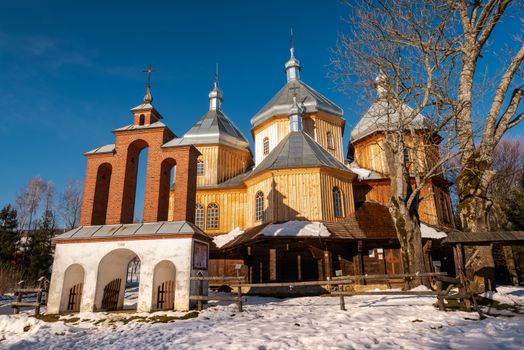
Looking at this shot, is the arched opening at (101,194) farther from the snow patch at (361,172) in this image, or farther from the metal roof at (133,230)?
the snow patch at (361,172)

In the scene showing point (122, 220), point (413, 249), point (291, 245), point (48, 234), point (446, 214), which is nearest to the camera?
point (413, 249)

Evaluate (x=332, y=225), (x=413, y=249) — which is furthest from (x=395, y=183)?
(x=332, y=225)

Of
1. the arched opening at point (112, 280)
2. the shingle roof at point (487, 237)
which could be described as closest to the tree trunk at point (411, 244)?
the shingle roof at point (487, 237)

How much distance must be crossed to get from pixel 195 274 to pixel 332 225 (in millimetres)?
8444

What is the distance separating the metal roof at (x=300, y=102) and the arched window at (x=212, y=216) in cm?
668

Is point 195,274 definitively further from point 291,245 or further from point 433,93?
point 433,93

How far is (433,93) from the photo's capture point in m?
10.8

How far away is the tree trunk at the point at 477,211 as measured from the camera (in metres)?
8.90

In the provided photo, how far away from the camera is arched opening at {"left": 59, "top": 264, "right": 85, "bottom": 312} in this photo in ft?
37.0

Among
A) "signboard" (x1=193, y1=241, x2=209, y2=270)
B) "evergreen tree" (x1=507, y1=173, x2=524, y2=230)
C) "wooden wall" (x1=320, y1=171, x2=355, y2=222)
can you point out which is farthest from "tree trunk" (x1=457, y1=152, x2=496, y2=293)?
"evergreen tree" (x1=507, y1=173, x2=524, y2=230)

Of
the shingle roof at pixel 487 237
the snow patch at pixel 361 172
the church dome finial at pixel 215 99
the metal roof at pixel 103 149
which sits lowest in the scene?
the shingle roof at pixel 487 237

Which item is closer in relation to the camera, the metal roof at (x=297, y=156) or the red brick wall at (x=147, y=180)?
the red brick wall at (x=147, y=180)

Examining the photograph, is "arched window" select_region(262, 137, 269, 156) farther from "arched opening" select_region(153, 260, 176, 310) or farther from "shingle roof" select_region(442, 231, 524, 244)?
"shingle roof" select_region(442, 231, 524, 244)

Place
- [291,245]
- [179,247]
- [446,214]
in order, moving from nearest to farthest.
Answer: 1. [179,247]
2. [291,245]
3. [446,214]
